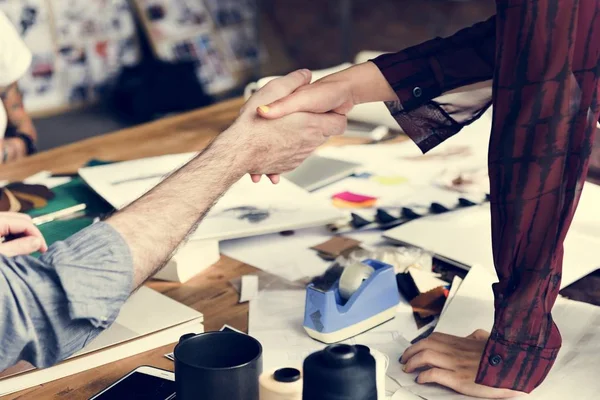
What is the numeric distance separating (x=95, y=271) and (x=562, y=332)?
60cm

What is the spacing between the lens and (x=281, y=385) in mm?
758

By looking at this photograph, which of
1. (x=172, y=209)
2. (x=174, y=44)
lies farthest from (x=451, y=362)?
(x=174, y=44)

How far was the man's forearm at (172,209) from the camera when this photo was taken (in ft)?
2.84

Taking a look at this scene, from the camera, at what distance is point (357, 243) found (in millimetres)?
1312

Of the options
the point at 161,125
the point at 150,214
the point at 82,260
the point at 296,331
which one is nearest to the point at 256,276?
the point at 296,331

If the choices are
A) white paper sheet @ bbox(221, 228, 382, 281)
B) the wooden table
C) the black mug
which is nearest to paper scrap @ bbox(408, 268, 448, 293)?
white paper sheet @ bbox(221, 228, 382, 281)

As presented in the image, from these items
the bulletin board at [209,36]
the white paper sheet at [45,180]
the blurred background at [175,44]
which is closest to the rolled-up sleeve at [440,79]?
the white paper sheet at [45,180]

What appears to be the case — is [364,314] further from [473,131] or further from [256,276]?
[473,131]

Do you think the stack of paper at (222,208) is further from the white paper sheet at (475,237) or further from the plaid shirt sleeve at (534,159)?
the plaid shirt sleeve at (534,159)

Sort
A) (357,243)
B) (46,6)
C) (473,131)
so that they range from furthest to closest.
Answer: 1. (46,6)
2. (473,131)
3. (357,243)

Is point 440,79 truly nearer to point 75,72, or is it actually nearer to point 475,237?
point 475,237

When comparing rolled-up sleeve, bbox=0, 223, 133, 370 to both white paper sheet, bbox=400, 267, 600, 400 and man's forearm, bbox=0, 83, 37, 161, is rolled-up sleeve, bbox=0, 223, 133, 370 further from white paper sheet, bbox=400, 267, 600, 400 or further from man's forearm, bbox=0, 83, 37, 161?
man's forearm, bbox=0, 83, 37, 161

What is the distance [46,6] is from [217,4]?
1.06m

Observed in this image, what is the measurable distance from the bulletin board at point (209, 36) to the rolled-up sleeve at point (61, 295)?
3424mm
